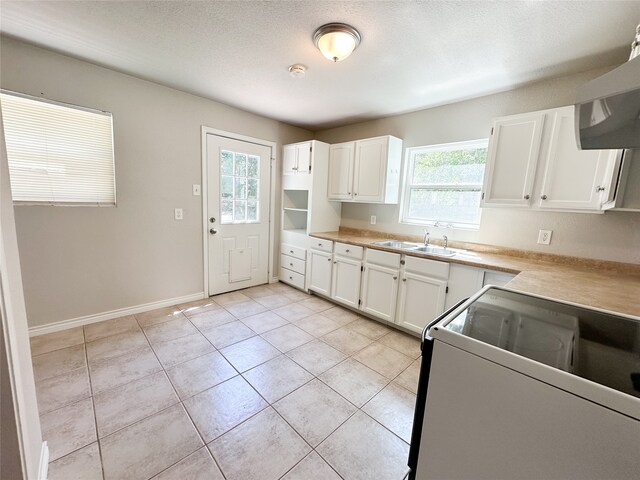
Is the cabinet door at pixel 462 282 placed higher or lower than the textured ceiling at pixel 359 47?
lower

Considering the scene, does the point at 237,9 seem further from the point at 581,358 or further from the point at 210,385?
the point at 210,385

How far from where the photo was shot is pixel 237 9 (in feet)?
5.06

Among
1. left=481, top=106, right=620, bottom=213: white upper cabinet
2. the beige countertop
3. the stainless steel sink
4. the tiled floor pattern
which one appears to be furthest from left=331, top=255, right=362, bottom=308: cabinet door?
left=481, top=106, right=620, bottom=213: white upper cabinet

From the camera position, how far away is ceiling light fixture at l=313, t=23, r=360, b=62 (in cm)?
163

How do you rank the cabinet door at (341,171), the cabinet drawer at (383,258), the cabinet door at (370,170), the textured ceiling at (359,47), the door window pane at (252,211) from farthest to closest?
1. the door window pane at (252,211)
2. the cabinet door at (341,171)
3. the cabinet door at (370,170)
4. the cabinet drawer at (383,258)
5. the textured ceiling at (359,47)

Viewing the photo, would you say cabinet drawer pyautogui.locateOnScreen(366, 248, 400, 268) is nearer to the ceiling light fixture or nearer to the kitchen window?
the kitchen window

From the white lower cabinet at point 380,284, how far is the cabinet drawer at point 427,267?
4.7 inches

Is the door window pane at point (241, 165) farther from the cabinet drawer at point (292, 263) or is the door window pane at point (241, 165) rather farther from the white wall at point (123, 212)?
the cabinet drawer at point (292, 263)

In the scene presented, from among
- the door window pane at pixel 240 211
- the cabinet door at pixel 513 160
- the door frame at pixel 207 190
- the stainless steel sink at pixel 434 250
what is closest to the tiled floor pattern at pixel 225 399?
the door frame at pixel 207 190

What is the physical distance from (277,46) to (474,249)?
8.23 ft

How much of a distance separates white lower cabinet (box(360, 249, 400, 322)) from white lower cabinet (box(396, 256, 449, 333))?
0.08m

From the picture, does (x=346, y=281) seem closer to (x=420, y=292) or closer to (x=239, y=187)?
(x=420, y=292)

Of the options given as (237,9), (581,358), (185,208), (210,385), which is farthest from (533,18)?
(185,208)

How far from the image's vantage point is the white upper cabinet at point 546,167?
1811mm
